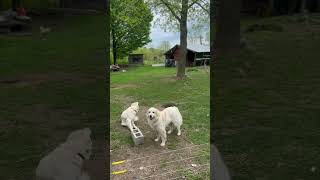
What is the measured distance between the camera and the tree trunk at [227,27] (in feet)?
6.30

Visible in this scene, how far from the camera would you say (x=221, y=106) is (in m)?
2.14

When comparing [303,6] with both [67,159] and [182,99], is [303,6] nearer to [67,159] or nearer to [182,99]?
[67,159]

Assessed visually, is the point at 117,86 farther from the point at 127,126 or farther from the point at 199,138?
the point at 199,138

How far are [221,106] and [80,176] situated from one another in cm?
90

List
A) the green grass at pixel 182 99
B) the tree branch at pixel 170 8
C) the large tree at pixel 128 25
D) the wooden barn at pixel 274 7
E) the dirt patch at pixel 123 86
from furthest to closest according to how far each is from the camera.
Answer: the large tree at pixel 128 25, the tree branch at pixel 170 8, the dirt patch at pixel 123 86, the green grass at pixel 182 99, the wooden barn at pixel 274 7

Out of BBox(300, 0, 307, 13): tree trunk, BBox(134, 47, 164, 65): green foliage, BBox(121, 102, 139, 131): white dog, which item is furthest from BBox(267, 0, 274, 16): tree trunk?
BBox(134, 47, 164, 65): green foliage

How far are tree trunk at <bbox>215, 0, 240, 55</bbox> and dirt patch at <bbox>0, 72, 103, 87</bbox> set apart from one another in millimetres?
681

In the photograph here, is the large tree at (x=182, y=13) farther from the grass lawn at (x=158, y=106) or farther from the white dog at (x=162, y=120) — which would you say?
the white dog at (x=162, y=120)

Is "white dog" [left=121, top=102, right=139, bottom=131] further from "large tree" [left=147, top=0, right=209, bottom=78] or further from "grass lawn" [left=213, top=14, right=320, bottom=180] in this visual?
"large tree" [left=147, top=0, right=209, bottom=78]

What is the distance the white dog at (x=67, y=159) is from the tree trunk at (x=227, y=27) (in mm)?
871

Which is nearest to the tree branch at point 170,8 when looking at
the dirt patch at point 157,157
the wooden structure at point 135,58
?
the dirt patch at point 157,157

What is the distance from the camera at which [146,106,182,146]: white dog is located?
4.46 meters

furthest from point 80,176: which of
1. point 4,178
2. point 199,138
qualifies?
point 199,138

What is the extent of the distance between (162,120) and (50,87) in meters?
2.73
